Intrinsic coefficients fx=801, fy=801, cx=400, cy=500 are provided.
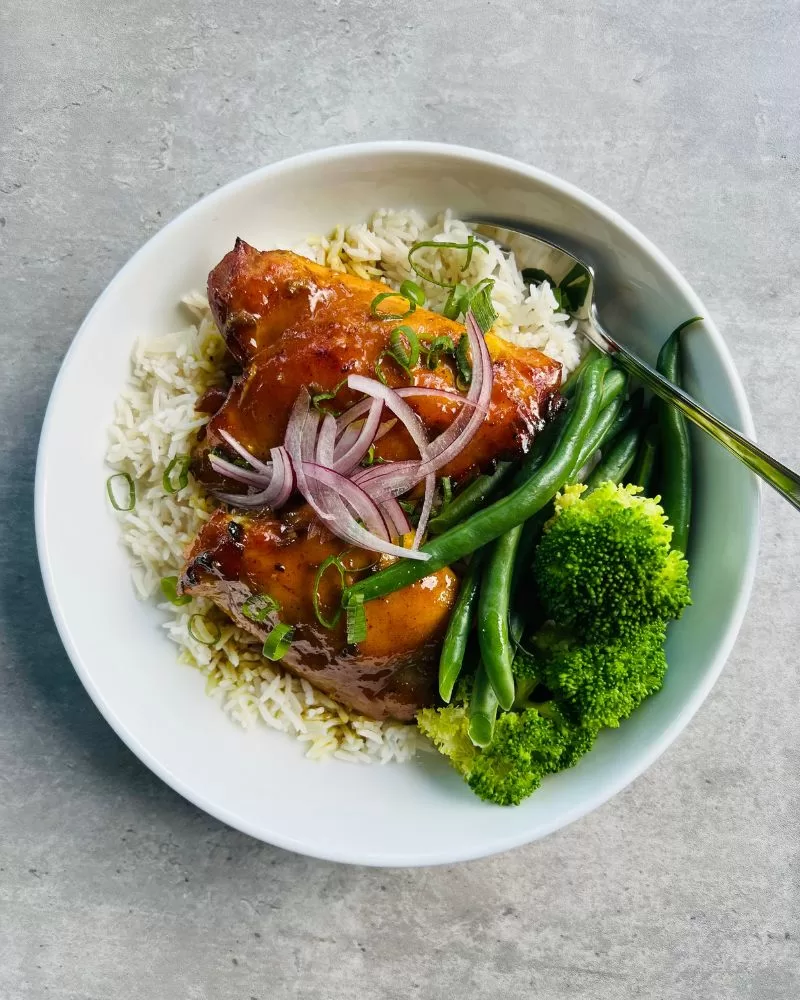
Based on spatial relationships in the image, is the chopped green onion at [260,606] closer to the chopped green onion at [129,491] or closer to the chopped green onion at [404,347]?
the chopped green onion at [129,491]

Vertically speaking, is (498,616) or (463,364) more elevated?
(463,364)

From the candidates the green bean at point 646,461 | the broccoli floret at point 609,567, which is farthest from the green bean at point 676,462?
the broccoli floret at point 609,567

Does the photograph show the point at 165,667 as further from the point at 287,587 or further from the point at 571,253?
the point at 571,253

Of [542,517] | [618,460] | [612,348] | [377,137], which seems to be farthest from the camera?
[377,137]

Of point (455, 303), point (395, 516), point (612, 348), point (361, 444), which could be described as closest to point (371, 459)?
point (361, 444)

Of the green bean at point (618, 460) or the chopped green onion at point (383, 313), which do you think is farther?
the green bean at point (618, 460)

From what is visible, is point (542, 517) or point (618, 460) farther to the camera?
point (618, 460)

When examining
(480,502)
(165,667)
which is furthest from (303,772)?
(480,502)

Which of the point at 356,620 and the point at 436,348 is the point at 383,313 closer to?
the point at 436,348
